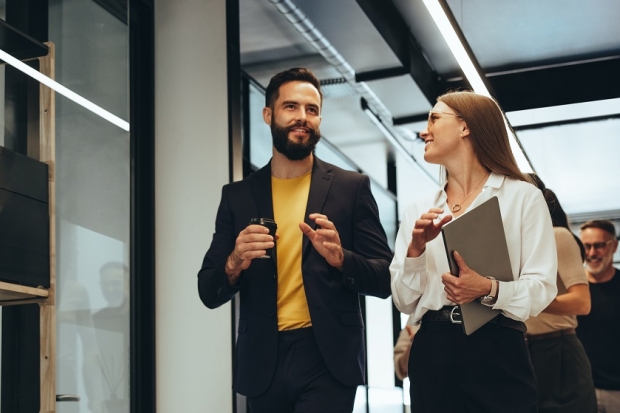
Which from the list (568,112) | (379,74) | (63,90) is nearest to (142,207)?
(63,90)

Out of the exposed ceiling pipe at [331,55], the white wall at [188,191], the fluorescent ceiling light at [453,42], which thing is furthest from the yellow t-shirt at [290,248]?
the exposed ceiling pipe at [331,55]

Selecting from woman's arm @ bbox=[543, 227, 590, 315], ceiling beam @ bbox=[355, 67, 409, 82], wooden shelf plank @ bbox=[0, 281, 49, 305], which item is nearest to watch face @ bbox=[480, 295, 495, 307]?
woman's arm @ bbox=[543, 227, 590, 315]

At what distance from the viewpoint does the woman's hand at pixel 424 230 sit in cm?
249

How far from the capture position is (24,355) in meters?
3.26

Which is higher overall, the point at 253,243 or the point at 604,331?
the point at 253,243

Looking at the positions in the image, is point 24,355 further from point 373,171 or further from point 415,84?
point 373,171

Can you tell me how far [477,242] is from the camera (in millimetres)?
2438

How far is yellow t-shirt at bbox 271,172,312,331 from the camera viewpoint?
9.48ft

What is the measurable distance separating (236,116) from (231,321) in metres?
1.01

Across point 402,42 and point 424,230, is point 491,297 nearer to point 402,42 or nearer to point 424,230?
point 424,230

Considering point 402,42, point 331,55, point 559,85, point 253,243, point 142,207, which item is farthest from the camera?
point 559,85

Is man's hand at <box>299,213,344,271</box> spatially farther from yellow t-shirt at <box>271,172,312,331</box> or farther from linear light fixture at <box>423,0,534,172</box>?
linear light fixture at <box>423,0,534,172</box>

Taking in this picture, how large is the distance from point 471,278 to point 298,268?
74 centimetres

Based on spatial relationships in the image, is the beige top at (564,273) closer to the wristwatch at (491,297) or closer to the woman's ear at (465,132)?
the woman's ear at (465,132)
